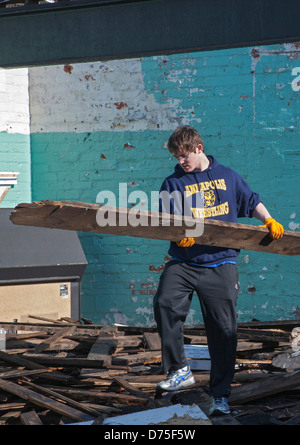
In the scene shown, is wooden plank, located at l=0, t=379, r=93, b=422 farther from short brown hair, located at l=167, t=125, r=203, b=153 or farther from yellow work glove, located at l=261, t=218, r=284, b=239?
short brown hair, located at l=167, t=125, r=203, b=153

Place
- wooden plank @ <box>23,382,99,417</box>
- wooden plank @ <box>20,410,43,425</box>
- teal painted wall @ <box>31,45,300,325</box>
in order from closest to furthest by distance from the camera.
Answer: wooden plank @ <box>20,410,43,425</box> → wooden plank @ <box>23,382,99,417</box> → teal painted wall @ <box>31,45,300,325</box>

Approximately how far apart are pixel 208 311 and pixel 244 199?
0.92 m

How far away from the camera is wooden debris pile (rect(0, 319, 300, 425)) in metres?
4.23

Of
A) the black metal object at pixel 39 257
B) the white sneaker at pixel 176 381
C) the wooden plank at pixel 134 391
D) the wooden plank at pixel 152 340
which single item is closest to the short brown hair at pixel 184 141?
the white sneaker at pixel 176 381

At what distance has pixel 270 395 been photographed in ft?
14.8

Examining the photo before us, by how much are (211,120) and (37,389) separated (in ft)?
15.7

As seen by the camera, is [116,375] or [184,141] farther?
[116,375]

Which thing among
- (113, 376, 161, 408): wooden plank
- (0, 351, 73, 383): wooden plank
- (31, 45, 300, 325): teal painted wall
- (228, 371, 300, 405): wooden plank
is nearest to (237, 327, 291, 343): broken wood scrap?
(228, 371, 300, 405): wooden plank

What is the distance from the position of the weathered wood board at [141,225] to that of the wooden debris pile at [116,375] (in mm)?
1068

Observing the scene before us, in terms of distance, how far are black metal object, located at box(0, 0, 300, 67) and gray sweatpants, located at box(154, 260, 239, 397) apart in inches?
73.7

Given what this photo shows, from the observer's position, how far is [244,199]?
4.63 m

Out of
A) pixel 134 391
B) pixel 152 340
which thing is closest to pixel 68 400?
pixel 134 391

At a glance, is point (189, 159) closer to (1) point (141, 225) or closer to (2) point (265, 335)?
(1) point (141, 225)

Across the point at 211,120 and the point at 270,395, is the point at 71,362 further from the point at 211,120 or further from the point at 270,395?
the point at 211,120
